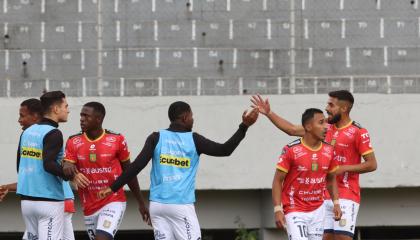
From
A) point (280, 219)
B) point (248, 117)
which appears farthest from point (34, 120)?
point (280, 219)

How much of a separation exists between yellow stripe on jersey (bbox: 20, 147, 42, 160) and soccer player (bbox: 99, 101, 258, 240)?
690mm

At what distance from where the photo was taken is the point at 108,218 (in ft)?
26.9

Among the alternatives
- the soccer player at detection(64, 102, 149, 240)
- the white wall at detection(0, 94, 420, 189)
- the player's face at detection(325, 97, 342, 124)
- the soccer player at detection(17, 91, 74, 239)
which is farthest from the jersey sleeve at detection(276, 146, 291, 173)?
the white wall at detection(0, 94, 420, 189)

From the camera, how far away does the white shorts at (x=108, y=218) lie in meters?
8.18

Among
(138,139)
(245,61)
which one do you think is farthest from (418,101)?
(245,61)

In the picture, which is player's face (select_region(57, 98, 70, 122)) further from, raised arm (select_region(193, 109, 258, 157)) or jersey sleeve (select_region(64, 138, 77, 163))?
raised arm (select_region(193, 109, 258, 157))

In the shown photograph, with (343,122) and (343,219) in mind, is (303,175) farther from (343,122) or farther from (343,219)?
(343,122)

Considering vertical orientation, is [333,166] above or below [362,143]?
below

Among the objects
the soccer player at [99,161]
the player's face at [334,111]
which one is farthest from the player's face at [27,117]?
the player's face at [334,111]

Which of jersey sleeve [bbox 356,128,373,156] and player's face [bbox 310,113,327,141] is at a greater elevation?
player's face [bbox 310,113,327,141]

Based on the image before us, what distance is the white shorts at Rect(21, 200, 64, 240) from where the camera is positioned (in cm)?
761

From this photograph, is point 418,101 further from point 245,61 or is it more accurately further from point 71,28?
point 71,28

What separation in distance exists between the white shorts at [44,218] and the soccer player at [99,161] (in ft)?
1.70

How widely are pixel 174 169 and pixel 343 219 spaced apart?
6.72ft
